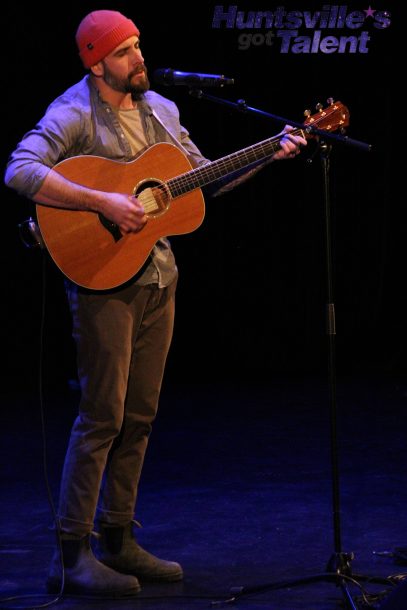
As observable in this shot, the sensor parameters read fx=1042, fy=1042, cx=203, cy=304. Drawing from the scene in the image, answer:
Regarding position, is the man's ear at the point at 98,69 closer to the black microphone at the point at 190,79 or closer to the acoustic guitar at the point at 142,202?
the black microphone at the point at 190,79

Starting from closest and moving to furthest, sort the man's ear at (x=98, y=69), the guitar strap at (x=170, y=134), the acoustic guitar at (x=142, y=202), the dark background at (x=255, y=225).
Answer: the acoustic guitar at (x=142, y=202)
the man's ear at (x=98, y=69)
the guitar strap at (x=170, y=134)
the dark background at (x=255, y=225)

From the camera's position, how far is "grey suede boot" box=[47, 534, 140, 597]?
3.72 meters

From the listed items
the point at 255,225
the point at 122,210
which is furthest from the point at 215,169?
the point at 255,225

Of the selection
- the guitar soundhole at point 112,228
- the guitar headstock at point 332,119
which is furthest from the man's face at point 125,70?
the guitar headstock at point 332,119

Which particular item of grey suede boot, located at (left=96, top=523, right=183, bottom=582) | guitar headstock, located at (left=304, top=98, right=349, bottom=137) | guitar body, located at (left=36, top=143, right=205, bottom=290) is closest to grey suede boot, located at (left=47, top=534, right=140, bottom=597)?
grey suede boot, located at (left=96, top=523, right=183, bottom=582)

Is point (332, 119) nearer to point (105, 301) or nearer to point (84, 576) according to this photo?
point (105, 301)

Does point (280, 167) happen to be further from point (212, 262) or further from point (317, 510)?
point (317, 510)

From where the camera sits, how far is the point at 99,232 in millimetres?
3729

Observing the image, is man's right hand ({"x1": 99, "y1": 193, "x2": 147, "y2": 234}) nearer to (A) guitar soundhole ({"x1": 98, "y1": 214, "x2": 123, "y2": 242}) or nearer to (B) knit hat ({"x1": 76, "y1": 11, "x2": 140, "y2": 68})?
(A) guitar soundhole ({"x1": 98, "y1": 214, "x2": 123, "y2": 242})

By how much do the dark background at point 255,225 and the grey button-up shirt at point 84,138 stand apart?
→ 4.35 meters

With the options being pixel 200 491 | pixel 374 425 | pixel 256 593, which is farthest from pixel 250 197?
pixel 256 593

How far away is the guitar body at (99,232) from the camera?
12.1 ft

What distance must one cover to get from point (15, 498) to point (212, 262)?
3.98 meters

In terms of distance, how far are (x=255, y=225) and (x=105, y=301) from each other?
5.05m
